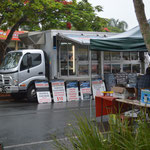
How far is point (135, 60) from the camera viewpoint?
17281 millimetres

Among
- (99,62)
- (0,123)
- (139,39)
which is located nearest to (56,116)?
(0,123)

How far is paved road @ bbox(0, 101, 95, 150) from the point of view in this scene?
653 centimetres

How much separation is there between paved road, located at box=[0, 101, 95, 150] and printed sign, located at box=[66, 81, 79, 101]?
2.26 meters

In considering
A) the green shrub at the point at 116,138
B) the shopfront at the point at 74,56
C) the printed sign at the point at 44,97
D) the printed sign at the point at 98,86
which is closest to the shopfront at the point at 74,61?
the shopfront at the point at 74,56

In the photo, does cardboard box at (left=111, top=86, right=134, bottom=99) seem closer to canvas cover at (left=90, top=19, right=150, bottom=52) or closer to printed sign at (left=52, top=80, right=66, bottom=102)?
canvas cover at (left=90, top=19, right=150, bottom=52)

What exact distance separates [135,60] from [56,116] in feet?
28.6

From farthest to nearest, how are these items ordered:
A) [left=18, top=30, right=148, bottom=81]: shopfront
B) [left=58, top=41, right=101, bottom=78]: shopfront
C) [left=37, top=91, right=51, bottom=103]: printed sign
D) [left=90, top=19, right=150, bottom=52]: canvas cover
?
[left=58, top=41, right=101, bottom=78]: shopfront, [left=18, top=30, right=148, bottom=81]: shopfront, [left=37, top=91, right=51, bottom=103]: printed sign, [left=90, top=19, right=150, bottom=52]: canvas cover

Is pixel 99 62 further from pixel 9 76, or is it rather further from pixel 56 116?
pixel 56 116

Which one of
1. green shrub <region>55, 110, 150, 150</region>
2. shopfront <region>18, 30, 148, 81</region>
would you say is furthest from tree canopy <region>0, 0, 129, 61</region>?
green shrub <region>55, 110, 150, 150</region>

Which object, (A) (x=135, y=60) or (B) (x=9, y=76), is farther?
(A) (x=135, y=60)

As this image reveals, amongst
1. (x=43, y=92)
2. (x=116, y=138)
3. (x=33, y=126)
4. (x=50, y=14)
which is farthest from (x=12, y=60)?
(x=116, y=138)

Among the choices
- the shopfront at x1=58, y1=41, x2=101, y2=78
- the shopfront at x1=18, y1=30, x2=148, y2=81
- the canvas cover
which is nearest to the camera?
the canvas cover

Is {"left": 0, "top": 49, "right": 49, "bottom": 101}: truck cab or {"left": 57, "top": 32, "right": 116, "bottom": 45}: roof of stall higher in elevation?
{"left": 57, "top": 32, "right": 116, "bottom": 45}: roof of stall

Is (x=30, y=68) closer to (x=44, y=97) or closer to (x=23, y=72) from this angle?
(x=23, y=72)
